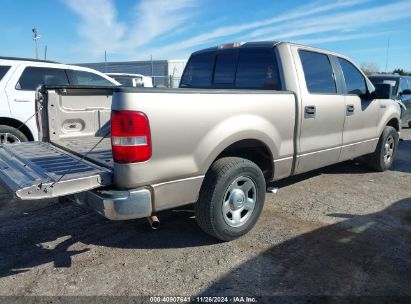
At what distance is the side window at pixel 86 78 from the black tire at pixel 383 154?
Result: 5.25m

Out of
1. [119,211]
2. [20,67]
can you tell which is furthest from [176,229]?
[20,67]

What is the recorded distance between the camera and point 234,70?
15.3 feet

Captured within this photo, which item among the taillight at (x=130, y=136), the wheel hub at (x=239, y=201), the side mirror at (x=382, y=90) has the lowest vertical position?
the wheel hub at (x=239, y=201)

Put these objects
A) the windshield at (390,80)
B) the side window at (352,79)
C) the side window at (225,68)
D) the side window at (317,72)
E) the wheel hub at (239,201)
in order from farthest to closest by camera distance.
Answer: the windshield at (390,80)
the side window at (352,79)
the side window at (225,68)
the side window at (317,72)
the wheel hub at (239,201)

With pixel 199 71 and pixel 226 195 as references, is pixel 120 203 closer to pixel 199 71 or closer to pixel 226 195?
pixel 226 195

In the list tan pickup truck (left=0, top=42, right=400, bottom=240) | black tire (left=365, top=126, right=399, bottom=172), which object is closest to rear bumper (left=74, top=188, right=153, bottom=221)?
tan pickup truck (left=0, top=42, right=400, bottom=240)

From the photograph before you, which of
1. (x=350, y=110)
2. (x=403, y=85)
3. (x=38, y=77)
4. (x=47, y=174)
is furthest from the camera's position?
(x=403, y=85)

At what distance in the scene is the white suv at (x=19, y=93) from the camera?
6.17 m

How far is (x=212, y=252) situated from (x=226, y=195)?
55 cm

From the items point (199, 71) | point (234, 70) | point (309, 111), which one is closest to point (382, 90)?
point (309, 111)

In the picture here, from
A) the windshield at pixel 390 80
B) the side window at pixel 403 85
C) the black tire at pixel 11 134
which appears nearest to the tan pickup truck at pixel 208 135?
the black tire at pixel 11 134

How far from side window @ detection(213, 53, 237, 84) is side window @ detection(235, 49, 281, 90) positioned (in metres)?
0.09

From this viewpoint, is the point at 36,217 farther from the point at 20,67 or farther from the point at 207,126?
the point at 20,67

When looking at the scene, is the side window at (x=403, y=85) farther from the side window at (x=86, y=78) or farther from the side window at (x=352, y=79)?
the side window at (x=86, y=78)
